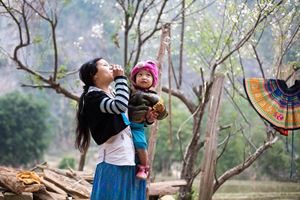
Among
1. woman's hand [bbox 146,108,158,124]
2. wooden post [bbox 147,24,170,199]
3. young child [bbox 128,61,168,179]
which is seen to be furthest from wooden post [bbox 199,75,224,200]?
woman's hand [bbox 146,108,158,124]

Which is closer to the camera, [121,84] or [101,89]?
[121,84]

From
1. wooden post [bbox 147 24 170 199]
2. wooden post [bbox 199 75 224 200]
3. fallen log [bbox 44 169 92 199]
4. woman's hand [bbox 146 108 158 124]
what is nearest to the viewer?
woman's hand [bbox 146 108 158 124]

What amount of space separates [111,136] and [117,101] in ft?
0.67

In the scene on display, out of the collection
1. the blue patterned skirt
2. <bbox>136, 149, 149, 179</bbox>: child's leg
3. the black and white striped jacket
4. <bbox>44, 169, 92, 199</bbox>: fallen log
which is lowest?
<bbox>44, 169, 92, 199</bbox>: fallen log

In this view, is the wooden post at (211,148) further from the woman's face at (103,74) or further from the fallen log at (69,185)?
the woman's face at (103,74)

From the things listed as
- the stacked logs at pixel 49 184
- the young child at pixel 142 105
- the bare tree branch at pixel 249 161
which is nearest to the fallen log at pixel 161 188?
the stacked logs at pixel 49 184

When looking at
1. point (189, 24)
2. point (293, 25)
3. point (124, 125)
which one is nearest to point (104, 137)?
point (124, 125)

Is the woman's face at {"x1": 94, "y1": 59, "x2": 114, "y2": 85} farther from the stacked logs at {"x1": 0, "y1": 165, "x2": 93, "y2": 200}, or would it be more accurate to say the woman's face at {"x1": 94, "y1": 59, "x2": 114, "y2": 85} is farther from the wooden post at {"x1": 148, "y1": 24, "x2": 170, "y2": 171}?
the stacked logs at {"x1": 0, "y1": 165, "x2": 93, "y2": 200}

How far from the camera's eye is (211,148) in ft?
11.7

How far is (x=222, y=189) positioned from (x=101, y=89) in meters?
6.28

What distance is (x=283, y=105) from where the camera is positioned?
3480 mm

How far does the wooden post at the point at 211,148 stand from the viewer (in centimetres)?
351

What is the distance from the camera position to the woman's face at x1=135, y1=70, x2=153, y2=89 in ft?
7.38

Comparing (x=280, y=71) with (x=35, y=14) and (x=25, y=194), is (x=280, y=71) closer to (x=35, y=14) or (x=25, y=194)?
(x=25, y=194)
